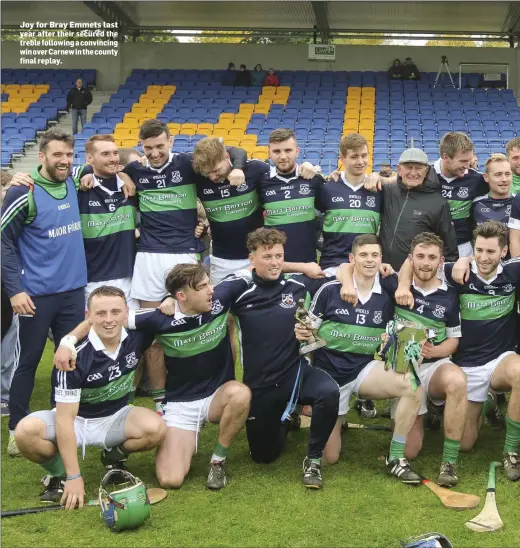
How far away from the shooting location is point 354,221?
532 centimetres

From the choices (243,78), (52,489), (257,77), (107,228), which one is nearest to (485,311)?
(107,228)

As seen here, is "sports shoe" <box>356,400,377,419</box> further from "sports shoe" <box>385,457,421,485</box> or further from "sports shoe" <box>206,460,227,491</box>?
"sports shoe" <box>206,460,227,491</box>

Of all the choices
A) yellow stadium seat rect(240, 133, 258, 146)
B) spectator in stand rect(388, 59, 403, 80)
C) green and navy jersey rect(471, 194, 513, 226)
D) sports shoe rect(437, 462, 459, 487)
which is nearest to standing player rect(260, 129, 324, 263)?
green and navy jersey rect(471, 194, 513, 226)

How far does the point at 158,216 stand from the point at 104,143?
657mm

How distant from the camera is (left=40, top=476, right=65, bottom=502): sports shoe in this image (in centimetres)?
425

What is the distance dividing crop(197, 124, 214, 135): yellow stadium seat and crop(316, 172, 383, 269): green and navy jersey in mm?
13706

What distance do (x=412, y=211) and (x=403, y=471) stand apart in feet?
6.04

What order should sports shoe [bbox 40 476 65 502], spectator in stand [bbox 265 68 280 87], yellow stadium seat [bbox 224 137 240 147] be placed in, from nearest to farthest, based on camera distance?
sports shoe [bbox 40 476 65 502] → yellow stadium seat [bbox 224 137 240 147] → spectator in stand [bbox 265 68 280 87]

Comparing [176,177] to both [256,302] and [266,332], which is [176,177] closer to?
[256,302]

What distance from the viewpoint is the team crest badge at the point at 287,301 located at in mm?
4789

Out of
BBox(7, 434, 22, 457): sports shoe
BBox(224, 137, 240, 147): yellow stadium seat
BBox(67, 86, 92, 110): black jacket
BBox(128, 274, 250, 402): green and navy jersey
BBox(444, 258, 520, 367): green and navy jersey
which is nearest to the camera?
BBox(128, 274, 250, 402): green and navy jersey

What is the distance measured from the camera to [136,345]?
4.41 meters

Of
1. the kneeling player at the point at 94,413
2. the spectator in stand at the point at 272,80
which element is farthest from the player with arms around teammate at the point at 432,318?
the spectator in stand at the point at 272,80

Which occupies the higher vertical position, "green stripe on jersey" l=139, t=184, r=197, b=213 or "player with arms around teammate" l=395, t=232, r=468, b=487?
"green stripe on jersey" l=139, t=184, r=197, b=213
